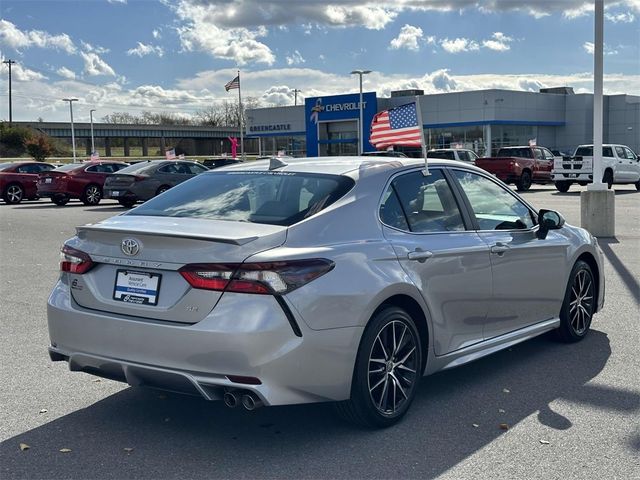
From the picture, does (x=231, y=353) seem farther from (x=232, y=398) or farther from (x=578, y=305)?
(x=578, y=305)

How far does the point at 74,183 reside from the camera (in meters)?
26.4

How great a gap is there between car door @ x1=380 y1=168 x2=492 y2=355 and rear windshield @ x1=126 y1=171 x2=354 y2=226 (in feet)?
1.46

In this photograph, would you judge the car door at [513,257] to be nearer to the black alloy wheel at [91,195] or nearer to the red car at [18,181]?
the black alloy wheel at [91,195]

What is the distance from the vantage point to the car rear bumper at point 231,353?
12.7 ft

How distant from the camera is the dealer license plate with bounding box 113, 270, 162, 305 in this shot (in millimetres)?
4121

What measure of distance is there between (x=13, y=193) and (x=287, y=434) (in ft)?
89.8

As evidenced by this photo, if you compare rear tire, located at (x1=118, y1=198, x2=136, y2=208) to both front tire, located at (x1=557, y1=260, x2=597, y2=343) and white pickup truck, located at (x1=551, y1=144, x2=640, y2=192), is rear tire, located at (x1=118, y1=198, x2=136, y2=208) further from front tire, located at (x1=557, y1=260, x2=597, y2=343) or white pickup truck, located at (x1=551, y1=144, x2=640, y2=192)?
front tire, located at (x1=557, y1=260, x2=597, y2=343)

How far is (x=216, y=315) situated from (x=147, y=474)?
0.90 metres

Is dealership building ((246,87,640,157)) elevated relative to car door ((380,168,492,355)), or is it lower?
elevated

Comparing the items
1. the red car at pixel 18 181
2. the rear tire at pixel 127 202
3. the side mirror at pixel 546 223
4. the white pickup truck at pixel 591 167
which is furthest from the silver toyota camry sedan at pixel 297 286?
the red car at pixel 18 181

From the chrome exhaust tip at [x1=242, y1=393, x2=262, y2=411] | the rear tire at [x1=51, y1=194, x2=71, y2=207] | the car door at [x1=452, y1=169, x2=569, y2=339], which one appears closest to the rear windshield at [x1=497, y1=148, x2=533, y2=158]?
the rear tire at [x1=51, y1=194, x2=71, y2=207]

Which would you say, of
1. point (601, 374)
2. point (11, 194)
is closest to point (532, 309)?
point (601, 374)

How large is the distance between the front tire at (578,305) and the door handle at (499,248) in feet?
3.83

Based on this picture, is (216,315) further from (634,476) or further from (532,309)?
(532,309)
